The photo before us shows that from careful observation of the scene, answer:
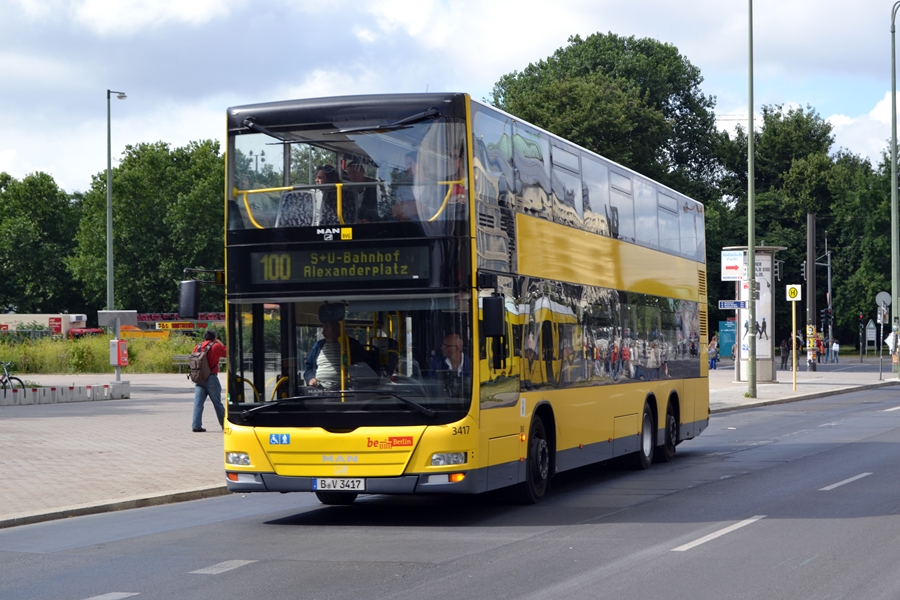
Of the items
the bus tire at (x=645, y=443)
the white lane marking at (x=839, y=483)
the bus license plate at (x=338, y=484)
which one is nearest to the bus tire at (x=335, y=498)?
the bus license plate at (x=338, y=484)

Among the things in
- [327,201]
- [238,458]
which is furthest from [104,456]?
[327,201]

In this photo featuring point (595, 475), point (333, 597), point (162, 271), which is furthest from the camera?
point (162, 271)

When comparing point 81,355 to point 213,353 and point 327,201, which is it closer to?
point 213,353

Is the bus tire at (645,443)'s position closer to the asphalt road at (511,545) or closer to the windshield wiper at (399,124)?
the asphalt road at (511,545)

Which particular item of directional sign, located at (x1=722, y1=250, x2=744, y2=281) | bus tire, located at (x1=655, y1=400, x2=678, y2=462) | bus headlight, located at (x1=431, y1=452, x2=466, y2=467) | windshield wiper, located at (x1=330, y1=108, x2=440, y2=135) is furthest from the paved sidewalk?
bus tire, located at (x1=655, y1=400, x2=678, y2=462)

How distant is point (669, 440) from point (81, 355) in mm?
35376

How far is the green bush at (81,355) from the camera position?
4759cm

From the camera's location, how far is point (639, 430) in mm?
16516

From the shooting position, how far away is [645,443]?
665 inches

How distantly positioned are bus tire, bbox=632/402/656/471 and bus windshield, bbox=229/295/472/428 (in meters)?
6.16

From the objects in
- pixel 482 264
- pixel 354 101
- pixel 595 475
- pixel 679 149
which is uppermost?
pixel 679 149

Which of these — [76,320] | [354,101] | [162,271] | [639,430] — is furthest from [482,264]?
[162,271]

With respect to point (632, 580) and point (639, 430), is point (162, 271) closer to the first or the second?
point (639, 430)

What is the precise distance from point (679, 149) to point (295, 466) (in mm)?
62824
